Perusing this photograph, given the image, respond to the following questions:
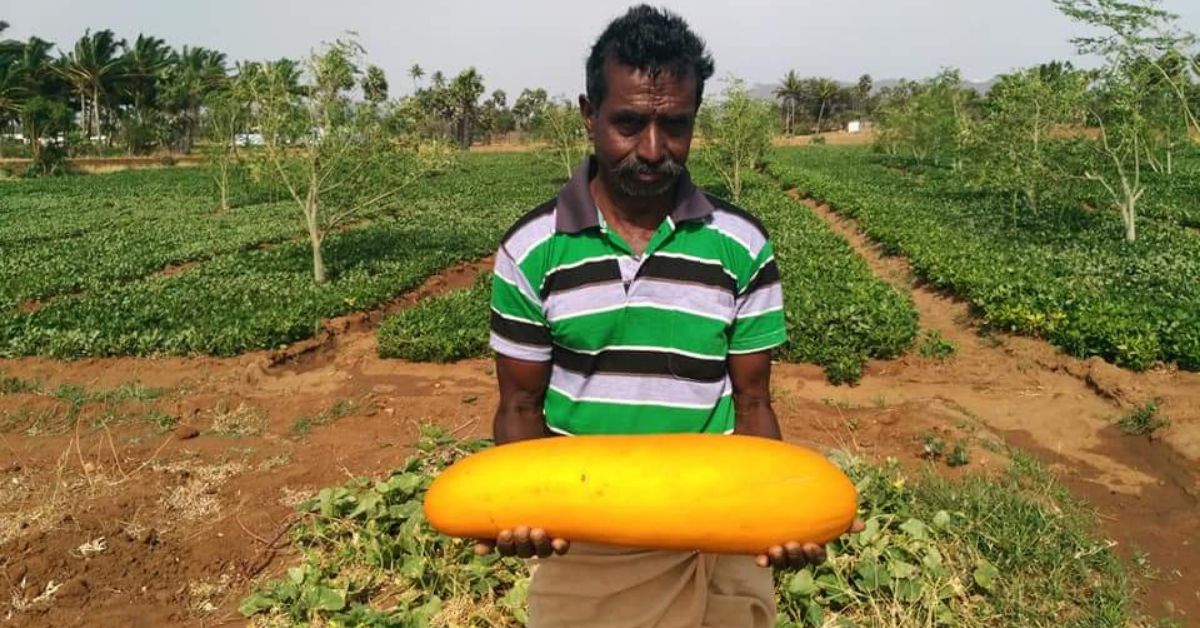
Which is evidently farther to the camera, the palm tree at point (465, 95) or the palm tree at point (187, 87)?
the palm tree at point (465, 95)

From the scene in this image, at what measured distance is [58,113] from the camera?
4706cm

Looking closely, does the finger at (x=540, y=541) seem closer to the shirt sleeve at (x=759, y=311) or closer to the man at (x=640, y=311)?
the man at (x=640, y=311)

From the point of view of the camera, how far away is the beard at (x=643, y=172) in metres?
2.08

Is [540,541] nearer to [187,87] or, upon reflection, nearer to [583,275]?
[583,275]

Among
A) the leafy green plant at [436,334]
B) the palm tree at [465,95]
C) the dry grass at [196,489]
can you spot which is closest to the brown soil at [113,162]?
the palm tree at [465,95]

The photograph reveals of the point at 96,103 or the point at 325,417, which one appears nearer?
the point at 325,417

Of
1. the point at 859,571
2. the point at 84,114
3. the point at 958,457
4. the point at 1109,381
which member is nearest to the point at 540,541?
the point at 859,571

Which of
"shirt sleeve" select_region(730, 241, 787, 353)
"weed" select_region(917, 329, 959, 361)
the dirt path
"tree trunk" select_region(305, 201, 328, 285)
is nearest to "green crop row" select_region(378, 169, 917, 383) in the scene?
"weed" select_region(917, 329, 959, 361)

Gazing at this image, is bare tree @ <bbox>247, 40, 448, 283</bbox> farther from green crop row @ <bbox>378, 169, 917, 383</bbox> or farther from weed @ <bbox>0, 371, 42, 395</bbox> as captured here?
weed @ <bbox>0, 371, 42, 395</bbox>

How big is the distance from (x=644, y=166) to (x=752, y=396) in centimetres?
71

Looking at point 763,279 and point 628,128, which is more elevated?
point 628,128

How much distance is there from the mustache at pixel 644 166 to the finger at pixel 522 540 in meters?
0.96

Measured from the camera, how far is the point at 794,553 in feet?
6.67

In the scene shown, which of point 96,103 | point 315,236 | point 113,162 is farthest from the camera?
point 96,103
